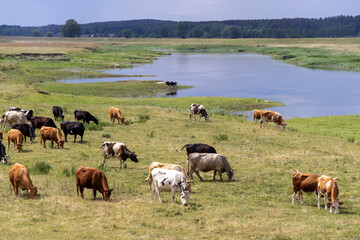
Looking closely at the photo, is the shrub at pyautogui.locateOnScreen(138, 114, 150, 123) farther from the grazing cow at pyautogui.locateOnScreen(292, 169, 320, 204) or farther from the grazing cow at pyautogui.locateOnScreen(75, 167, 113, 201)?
the grazing cow at pyautogui.locateOnScreen(292, 169, 320, 204)

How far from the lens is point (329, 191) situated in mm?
14648

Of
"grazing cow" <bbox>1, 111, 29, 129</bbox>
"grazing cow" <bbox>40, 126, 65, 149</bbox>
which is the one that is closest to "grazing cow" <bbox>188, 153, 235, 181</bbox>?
"grazing cow" <bbox>40, 126, 65, 149</bbox>

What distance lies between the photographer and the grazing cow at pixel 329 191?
1446 cm

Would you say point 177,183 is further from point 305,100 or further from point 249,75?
point 249,75

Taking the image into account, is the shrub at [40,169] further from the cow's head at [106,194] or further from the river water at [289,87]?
the river water at [289,87]

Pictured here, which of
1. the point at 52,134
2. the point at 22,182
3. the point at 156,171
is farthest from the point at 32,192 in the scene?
the point at 52,134

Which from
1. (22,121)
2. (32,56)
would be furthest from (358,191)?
(32,56)

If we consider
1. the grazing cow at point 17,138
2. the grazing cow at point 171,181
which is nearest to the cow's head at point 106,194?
the grazing cow at point 171,181

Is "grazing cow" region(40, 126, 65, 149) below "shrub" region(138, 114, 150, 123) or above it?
above

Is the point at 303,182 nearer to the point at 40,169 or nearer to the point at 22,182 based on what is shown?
the point at 22,182

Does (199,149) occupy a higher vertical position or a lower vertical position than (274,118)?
higher

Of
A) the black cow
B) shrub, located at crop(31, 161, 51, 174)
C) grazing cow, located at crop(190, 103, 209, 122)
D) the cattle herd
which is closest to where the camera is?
the cattle herd

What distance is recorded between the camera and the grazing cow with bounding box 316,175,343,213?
47.4ft

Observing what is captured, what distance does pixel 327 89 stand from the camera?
67938mm
